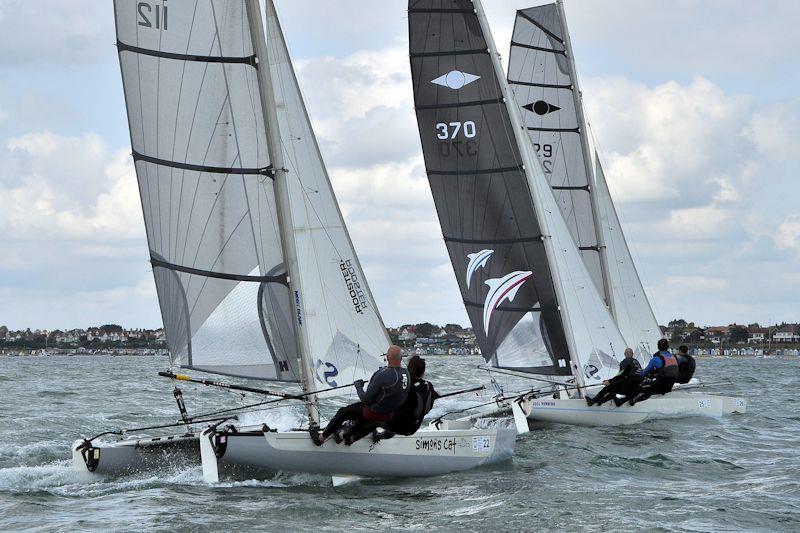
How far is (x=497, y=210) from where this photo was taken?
17.8 meters

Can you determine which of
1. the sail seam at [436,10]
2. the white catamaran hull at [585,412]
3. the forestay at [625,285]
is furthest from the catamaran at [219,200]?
the forestay at [625,285]

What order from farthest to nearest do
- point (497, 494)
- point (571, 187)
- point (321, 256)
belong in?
point (571, 187)
point (321, 256)
point (497, 494)

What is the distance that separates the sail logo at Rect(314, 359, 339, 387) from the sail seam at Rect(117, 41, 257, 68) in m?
3.24

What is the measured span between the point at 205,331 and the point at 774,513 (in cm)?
600

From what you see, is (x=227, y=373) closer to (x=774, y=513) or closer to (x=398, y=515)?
(x=398, y=515)

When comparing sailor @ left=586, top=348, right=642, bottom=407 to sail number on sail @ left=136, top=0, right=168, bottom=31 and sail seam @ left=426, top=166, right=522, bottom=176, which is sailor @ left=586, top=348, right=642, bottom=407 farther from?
sail number on sail @ left=136, top=0, right=168, bottom=31

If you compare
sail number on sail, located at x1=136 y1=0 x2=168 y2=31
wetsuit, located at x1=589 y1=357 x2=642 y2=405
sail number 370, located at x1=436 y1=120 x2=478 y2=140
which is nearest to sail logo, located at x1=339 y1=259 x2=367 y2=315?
sail number on sail, located at x1=136 y1=0 x2=168 y2=31

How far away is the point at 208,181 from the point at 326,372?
2.37m

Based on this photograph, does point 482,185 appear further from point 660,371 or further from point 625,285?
point 625,285

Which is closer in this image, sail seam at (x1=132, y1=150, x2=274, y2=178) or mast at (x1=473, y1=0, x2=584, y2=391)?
sail seam at (x1=132, y1=150, x2=274, y2=178)

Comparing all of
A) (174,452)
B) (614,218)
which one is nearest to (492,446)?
(174,452)

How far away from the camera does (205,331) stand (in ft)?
42.4

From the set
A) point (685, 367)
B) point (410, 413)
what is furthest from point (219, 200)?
point (685, 367)

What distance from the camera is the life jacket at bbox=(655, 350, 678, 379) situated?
17.8m
